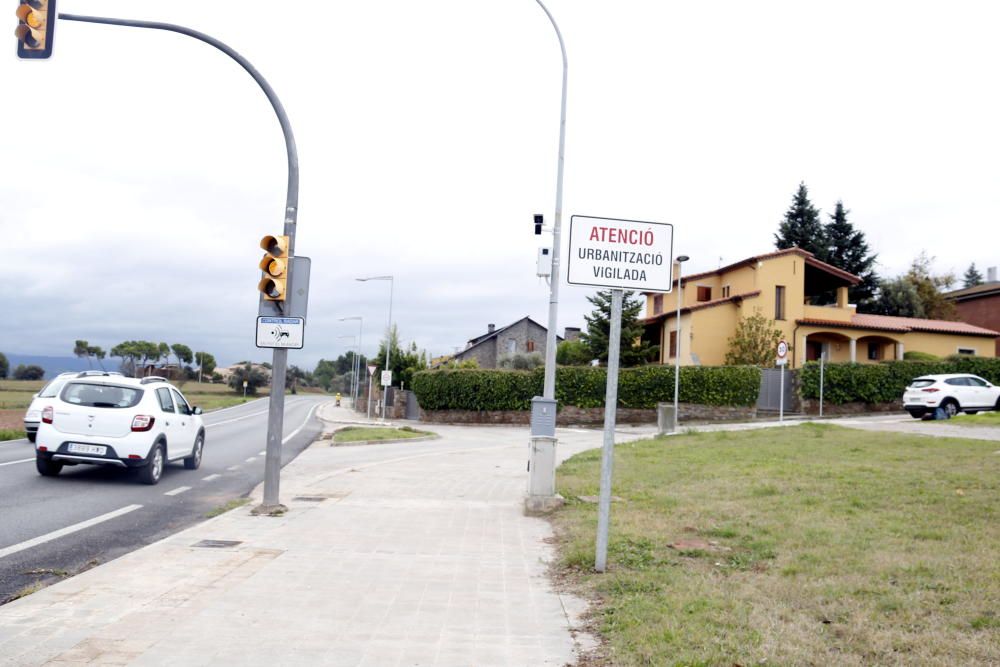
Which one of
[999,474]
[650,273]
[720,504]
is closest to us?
[650,273]

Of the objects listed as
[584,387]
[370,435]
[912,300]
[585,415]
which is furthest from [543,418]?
[912,300]

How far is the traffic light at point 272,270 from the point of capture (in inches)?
390

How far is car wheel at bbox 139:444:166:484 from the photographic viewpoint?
1286 cm

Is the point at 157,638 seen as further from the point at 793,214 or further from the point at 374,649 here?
the point at 793,214

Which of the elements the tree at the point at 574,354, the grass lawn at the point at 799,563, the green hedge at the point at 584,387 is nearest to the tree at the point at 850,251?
the tree at the point at 574,354

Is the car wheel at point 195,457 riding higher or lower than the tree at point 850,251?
lower

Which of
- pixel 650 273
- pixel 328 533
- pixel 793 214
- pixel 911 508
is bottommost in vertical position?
pixel 328 533

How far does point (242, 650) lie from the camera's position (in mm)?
4629

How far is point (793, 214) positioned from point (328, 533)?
58.1 m

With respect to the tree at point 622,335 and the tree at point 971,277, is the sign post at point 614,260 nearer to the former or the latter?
the tree at point 622,335

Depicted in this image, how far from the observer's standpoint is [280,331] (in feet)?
33.8

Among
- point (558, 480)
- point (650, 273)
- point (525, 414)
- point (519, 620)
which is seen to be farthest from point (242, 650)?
point (525, 414)

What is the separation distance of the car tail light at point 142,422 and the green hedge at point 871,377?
29047 millimetres

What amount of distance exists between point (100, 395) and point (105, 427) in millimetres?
613
